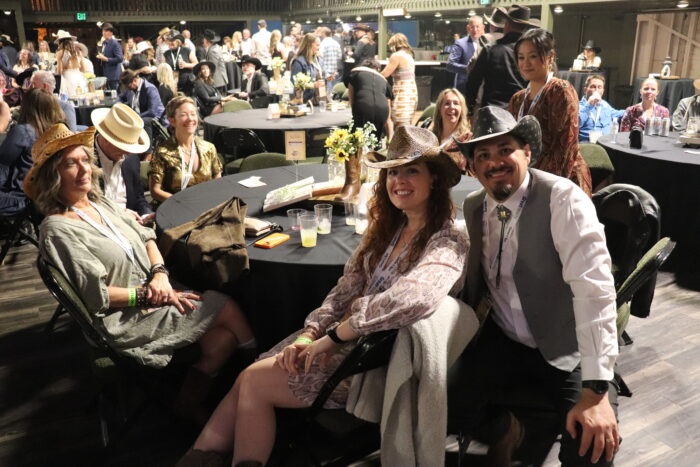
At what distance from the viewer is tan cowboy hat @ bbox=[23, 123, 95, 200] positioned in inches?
94.3

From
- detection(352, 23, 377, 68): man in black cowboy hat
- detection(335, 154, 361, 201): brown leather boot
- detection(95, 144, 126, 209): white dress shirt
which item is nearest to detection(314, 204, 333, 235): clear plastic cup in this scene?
detection(335, 154, 361, 201): brown leather boot

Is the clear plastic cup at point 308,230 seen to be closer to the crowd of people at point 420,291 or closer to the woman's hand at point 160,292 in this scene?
the crowd of people at point 420,291

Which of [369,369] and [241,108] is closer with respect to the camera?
[369,369]

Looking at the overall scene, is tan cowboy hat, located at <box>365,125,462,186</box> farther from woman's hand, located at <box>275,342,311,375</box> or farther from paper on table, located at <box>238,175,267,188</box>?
paper on table, located at <box>238,175,267,188</box>

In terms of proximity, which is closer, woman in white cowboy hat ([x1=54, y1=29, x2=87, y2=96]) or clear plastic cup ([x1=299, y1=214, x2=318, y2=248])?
clear plastic cup ([x1=299, y1=214, x2=318, y2=248])

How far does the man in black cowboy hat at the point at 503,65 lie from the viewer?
5191 millimetres

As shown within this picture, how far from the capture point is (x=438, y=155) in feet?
6.72

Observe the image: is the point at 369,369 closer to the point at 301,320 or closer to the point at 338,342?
the point at 338,342

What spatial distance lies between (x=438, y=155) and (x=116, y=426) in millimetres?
1920

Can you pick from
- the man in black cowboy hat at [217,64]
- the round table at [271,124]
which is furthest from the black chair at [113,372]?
the man in black cowboy hat at [217,64]

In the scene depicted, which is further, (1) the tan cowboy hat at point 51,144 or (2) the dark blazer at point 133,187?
(2) the dark blazer at point 133,187

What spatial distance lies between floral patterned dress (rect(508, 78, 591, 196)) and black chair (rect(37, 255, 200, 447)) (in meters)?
2.15

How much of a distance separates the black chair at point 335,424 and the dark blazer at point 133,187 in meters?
2.00

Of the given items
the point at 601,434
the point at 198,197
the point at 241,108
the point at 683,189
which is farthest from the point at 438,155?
the point at 241,108
